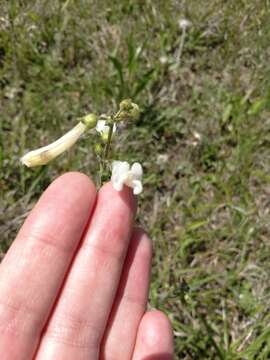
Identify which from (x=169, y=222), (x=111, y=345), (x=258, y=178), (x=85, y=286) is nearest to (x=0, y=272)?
(x=85, y=286)

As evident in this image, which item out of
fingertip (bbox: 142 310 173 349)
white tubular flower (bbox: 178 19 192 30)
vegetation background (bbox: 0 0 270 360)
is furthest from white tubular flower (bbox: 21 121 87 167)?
white tubular flower (bbox: 178 19 192 30)

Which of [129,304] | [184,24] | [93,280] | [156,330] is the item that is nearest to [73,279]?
[93,280]

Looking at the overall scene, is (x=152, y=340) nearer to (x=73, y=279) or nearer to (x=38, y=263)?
(x=73, y=279)

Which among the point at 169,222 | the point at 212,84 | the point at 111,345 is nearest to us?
the point at 111,345

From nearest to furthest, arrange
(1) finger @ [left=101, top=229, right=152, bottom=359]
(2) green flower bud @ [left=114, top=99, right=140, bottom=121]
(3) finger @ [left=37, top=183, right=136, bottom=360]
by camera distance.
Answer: (2) green flower bud @ [left=114, top=99, right=140, bottom=121]
(3) finger @ [left=37, top=183, right=136, bottom=360]
(1) finger @ [left=101, top=229, right=152, bottom=359]

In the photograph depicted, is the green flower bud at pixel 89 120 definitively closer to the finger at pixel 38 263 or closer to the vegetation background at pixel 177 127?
the finger at pixel 38 263

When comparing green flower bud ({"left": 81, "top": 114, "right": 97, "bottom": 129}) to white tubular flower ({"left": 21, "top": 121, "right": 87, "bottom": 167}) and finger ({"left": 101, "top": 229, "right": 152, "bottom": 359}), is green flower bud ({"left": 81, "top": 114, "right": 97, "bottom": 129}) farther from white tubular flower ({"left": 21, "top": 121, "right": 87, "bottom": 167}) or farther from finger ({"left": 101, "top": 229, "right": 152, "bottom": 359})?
finger ({"left": 101, "top": 229, "right": 152, "bottom": 359})

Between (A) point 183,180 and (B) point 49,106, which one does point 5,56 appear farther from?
(A) point 183,180
